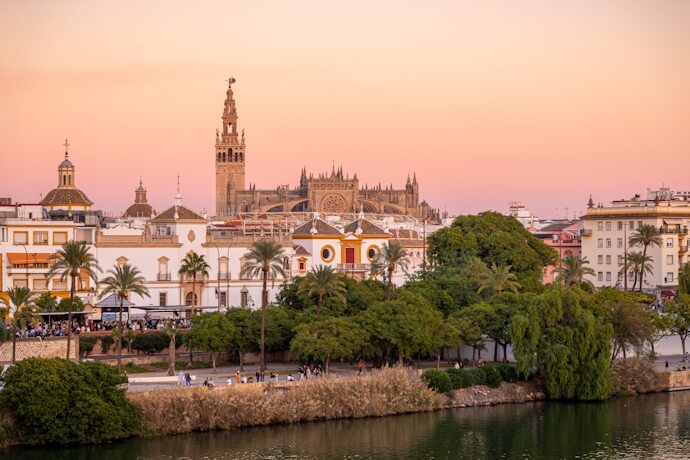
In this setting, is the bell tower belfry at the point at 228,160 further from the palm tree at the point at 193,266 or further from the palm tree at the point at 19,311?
the palm tree at the point at 19,311

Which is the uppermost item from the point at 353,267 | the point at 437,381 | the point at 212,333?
the point at 353,267

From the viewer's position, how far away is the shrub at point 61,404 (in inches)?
1923

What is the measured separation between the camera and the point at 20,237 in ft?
240

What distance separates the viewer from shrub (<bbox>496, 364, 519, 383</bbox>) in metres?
60.6

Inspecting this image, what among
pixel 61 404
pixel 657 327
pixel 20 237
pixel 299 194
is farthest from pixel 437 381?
pixel 299 194

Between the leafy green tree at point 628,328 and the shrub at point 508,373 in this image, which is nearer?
the shrub at point 508,373

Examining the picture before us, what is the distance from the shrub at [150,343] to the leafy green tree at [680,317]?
24.6m

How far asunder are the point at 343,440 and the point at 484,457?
17.6ft

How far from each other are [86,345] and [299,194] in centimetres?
10784

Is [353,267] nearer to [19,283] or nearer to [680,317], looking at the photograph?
[19,283]

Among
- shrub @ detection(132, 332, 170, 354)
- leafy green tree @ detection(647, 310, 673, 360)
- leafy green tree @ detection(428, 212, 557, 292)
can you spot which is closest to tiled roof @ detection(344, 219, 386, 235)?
leafy green tree @ detection(428, 212, 557, 292)

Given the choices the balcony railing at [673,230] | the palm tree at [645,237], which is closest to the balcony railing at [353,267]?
the palm tree at [645,237]

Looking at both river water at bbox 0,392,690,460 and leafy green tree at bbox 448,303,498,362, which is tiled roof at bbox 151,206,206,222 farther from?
river water at bbox 0,392,690,460

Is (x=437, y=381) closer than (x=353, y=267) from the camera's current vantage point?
Yes
